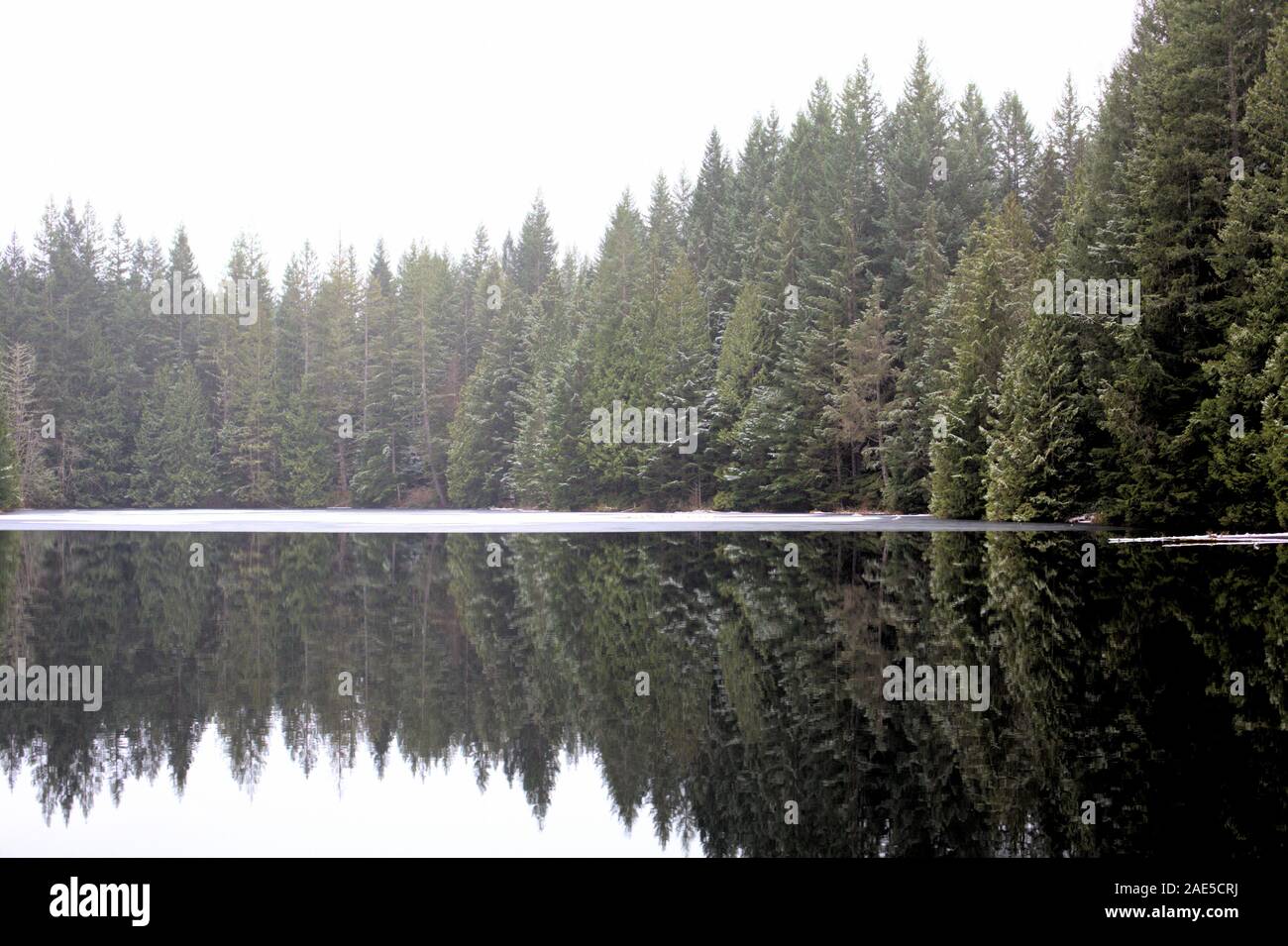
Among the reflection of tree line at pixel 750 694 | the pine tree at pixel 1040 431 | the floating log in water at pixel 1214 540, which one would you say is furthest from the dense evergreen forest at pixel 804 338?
the reflection of tree line at pixel 750 694

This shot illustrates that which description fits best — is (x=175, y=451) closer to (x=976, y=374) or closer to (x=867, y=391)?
(x=867, y=391)

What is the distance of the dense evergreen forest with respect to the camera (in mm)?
33812

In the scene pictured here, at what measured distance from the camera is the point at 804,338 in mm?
57938

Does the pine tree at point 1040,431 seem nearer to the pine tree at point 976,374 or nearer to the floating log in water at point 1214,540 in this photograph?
the pine tree at point 976,374

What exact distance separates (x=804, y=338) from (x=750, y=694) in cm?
4846

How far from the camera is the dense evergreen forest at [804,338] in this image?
111 feet

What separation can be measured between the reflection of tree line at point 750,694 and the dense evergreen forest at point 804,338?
1303cm

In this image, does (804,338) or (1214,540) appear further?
(804,338)

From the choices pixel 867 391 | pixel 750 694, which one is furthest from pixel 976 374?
pixel 750 694

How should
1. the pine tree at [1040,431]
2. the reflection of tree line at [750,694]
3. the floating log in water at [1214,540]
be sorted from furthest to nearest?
the pine tree at [1040,431] < the floating log in water at [1214,540] < the reflection of tree line at [750,694]

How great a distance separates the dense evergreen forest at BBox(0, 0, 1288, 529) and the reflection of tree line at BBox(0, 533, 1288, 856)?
13027 millimetres

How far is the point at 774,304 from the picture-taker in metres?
63.0
